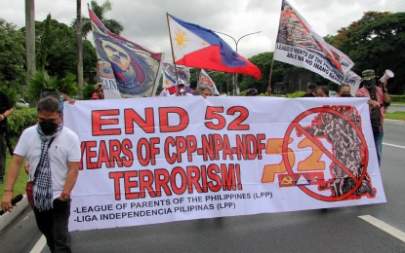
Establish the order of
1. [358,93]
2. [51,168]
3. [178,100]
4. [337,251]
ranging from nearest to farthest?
[51,168], [337,251], [178,100], [358,93]

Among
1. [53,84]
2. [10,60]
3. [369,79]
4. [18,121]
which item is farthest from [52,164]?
[10,60]

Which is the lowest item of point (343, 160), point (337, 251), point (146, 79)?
point (337, 251)

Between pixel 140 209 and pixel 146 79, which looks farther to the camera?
pixel 146 79

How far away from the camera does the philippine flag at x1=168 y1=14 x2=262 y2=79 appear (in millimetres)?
7293

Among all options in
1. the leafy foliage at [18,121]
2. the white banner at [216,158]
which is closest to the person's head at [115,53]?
the white banner at [216,158]

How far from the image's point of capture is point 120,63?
8.48m

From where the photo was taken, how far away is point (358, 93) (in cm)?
843

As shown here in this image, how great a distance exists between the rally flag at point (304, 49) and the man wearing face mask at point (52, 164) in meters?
4.29

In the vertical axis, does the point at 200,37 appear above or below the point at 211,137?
above

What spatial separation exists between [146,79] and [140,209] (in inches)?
143

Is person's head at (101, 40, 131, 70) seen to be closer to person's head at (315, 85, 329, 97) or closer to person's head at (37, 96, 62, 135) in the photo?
person's head at (315, 85, 329, 97)

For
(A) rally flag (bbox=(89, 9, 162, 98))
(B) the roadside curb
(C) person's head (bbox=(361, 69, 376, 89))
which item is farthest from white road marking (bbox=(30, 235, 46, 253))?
(C) person's head (bbox=(361, 69, 376, 89))

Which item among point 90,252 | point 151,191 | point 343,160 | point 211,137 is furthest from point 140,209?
point 343,160

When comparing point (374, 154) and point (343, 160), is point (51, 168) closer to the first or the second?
point (343, 160)
